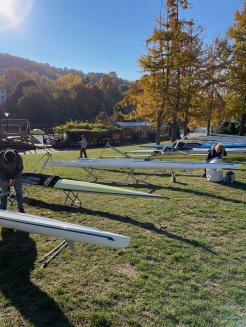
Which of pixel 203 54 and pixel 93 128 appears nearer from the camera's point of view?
Result: pixel 203 54

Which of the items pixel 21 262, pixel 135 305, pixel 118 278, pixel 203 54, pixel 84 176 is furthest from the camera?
pixel 203 54

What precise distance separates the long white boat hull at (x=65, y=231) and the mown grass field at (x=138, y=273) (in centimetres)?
73

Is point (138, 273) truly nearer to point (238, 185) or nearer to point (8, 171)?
point (8, 171)

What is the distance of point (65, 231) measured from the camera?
4.61 metres

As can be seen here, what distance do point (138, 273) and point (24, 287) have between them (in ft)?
5.68

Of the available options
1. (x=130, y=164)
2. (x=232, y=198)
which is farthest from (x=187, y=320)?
(x=130, y=164)

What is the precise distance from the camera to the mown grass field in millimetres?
3951

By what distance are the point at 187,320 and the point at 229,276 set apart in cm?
132

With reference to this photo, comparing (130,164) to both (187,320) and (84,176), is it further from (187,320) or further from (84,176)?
(187,320)

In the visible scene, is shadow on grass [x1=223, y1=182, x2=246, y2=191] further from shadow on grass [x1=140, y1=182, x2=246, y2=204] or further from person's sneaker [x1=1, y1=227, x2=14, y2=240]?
person's sneaker [x1=1, y1=227, x2=14, y2=240]

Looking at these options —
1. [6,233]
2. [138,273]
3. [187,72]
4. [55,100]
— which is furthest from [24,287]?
[55,100]

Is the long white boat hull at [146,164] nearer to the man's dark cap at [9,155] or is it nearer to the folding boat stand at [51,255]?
the man's dark cap at [9,155]

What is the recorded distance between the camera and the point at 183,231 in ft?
21.7

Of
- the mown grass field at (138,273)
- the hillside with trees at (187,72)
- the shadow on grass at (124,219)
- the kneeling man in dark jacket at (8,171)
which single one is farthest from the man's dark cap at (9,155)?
the hillside with trees at (187,72)
